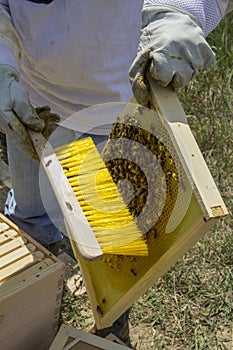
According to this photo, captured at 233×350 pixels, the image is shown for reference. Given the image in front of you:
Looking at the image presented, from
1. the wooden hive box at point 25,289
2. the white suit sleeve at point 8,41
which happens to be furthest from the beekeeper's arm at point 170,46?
the wooden hive box at point 25,289

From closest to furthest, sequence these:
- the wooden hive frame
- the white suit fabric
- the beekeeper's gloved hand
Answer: the wooden hive frame, the beekeeper's gloved hand, the white suit fabric

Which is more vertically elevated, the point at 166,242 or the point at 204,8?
the point at 204,8

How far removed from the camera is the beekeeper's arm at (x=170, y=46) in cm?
166

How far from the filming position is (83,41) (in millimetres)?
2096

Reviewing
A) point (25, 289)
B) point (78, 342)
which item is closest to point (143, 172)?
point (25, 289)

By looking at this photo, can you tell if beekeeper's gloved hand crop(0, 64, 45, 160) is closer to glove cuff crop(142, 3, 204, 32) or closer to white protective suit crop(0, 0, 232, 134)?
white protective suit crop(0, 0, 232, 134)

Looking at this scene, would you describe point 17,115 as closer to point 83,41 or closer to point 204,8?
point 83,41

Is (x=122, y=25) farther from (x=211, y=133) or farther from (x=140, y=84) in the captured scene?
(x=211, y=133)

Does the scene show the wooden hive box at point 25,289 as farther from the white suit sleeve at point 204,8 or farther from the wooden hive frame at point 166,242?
the white suit sleeve at point 204,8

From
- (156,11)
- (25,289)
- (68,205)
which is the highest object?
(156,11)

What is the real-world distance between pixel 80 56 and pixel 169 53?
53cm

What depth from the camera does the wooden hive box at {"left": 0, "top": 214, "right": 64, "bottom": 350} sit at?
1.93m

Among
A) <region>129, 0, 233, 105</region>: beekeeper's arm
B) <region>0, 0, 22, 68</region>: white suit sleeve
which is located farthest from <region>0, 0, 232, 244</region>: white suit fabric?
<region>129, 0, 233, 105</region>: beekeeper's arm

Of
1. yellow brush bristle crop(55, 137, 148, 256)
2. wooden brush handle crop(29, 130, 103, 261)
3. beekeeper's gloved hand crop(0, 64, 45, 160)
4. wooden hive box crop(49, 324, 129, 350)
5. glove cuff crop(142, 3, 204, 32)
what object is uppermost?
glove cuff crop(142, 3, 204, 32)
